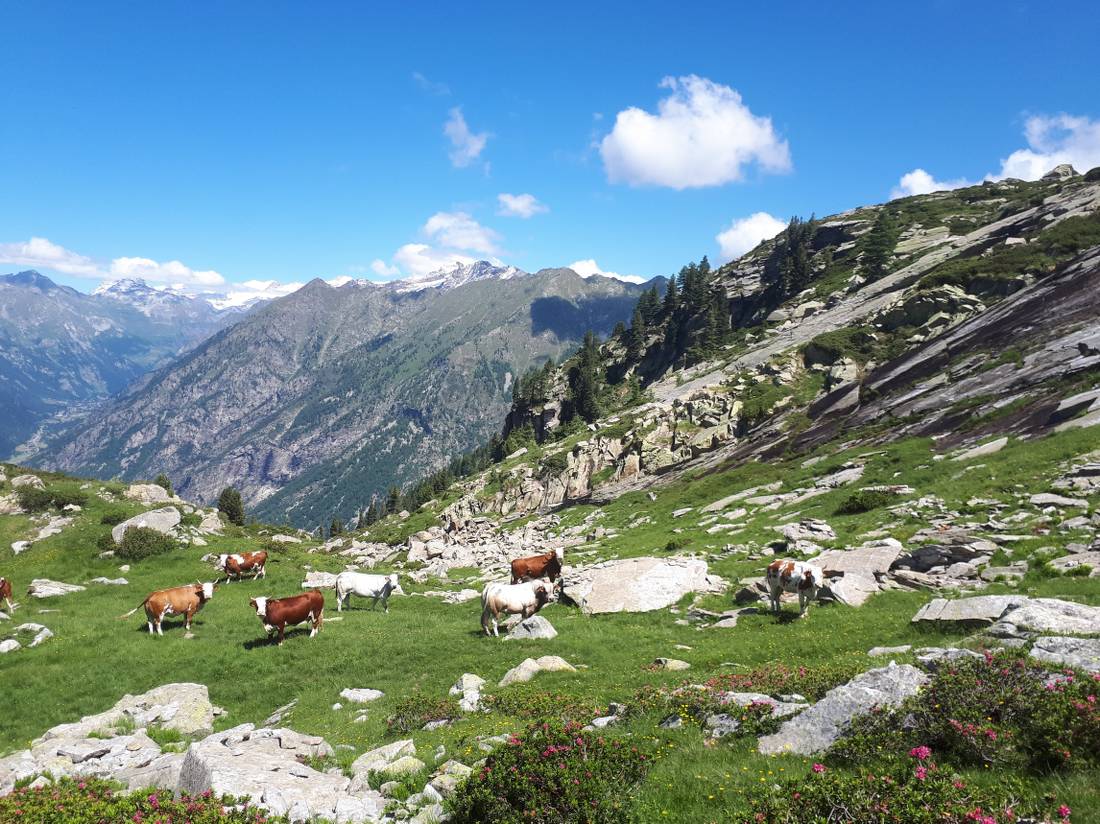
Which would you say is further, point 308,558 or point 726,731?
point 308,558

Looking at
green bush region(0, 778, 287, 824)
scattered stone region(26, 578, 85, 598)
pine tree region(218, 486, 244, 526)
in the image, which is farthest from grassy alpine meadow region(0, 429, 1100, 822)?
pine tree region(218, 486, 244, 526)

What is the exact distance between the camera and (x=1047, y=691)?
26.4 ft

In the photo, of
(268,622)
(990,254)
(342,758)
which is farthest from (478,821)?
(990,254)

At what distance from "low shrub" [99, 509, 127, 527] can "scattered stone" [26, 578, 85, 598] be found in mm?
8081

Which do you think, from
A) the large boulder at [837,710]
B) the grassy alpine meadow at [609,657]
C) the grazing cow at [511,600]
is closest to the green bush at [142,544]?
the grassy alpine meadow at [609,657]

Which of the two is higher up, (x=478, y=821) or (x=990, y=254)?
(x=990, y=254)

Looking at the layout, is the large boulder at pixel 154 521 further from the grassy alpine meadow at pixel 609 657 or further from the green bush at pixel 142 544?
the grassy alpine meadow at pixel 609 657

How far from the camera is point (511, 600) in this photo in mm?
24734

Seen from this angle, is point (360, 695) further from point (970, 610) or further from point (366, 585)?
point (970, 610)

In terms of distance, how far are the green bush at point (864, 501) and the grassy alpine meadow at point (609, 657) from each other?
0.52 m

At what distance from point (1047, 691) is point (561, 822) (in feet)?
24.8

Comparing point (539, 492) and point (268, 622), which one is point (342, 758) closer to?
point (268, 622)

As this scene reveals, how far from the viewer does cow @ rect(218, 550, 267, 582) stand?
117 feet

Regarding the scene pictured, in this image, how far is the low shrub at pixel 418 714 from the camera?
1466 centimetres
